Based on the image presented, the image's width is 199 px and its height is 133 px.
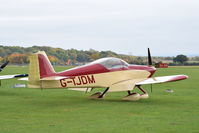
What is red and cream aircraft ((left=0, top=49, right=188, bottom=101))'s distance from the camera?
14748mm

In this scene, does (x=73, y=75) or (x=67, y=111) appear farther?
(x=73, y=75)

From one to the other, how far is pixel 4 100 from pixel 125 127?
7.60 m

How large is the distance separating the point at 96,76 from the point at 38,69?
2.43 m

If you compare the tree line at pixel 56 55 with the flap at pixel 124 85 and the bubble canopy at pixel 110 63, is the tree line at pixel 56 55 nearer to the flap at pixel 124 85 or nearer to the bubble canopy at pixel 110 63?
the bubble canopy at pixel 110 63

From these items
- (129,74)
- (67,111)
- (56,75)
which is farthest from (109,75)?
(67,111)

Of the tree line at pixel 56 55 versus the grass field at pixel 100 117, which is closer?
the grass field at pixel 100 117

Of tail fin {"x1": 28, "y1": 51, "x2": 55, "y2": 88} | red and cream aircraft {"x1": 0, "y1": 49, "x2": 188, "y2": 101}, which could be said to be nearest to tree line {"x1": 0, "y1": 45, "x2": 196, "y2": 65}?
red and cream aircraft {"x1": 0, "y1": 49, "x2": 188, "y2": 101}

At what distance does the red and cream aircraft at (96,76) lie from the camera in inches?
581

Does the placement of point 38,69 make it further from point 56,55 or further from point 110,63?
point 56,55

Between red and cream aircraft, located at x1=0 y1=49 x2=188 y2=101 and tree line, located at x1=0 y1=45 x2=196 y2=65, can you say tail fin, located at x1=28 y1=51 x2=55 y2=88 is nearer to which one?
red and cream aircraft, located at x1=0 y1=49 x2=188 y2=101

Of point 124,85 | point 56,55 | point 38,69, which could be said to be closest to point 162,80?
point 124,85

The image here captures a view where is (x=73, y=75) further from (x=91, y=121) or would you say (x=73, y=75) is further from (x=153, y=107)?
(x=91, y=121)

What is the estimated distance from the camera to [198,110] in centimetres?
1294

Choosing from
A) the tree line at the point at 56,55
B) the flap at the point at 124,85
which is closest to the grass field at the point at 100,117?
the flap at the point at 124,85
